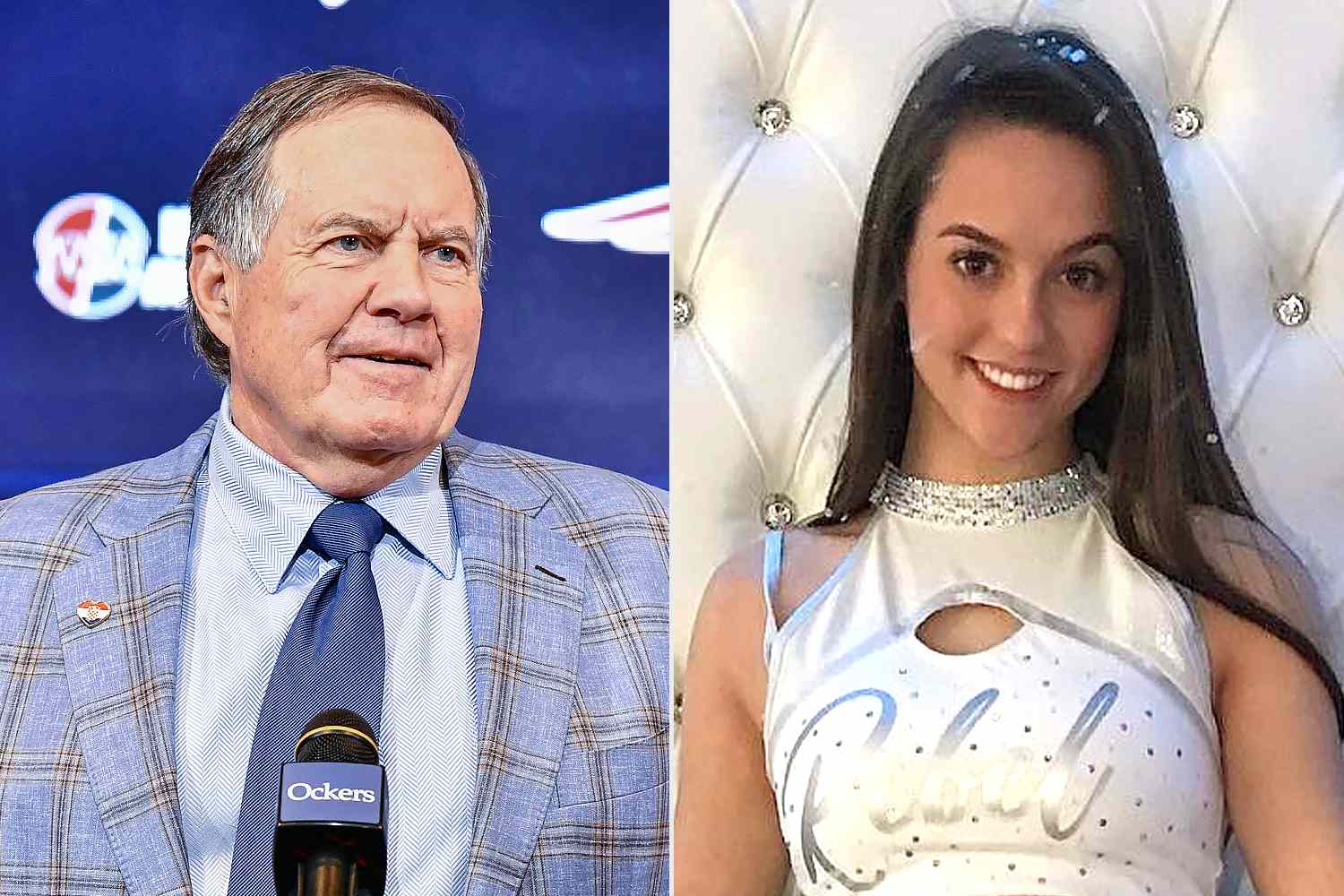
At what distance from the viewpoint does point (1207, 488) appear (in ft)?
4.55

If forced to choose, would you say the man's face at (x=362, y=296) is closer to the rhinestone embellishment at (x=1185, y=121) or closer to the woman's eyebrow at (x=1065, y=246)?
the woman's eyebrow at (x=1065, y=246)

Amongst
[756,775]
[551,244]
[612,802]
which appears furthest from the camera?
[551,244]

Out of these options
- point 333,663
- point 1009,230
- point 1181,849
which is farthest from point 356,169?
point 1181,849

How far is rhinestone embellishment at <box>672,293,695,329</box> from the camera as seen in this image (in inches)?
59.4

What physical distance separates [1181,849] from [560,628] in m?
0.62

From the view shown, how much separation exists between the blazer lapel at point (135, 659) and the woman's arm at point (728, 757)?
486 mm

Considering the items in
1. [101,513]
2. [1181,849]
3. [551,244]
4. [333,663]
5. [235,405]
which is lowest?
[1181,849]

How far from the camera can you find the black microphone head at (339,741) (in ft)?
4.85

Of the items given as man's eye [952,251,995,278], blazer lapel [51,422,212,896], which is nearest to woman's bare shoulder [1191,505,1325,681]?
man's eye [952,251,995,278]

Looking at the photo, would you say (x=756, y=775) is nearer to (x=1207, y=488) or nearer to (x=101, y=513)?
(x=1207, y=488)

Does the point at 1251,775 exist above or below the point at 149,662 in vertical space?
below

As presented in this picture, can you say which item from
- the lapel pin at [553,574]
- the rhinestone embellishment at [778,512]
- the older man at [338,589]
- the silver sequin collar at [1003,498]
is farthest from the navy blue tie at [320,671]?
the silver sequin collar at [1003,498]

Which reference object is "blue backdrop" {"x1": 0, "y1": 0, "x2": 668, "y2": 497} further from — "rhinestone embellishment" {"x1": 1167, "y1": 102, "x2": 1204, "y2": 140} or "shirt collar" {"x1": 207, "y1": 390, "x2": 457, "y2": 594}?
"rhinestone embellishment" {"x1": 1167, "y1": 102, "x2": 1204, "y2": 140}

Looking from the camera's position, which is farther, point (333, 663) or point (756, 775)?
point (333, 663)
